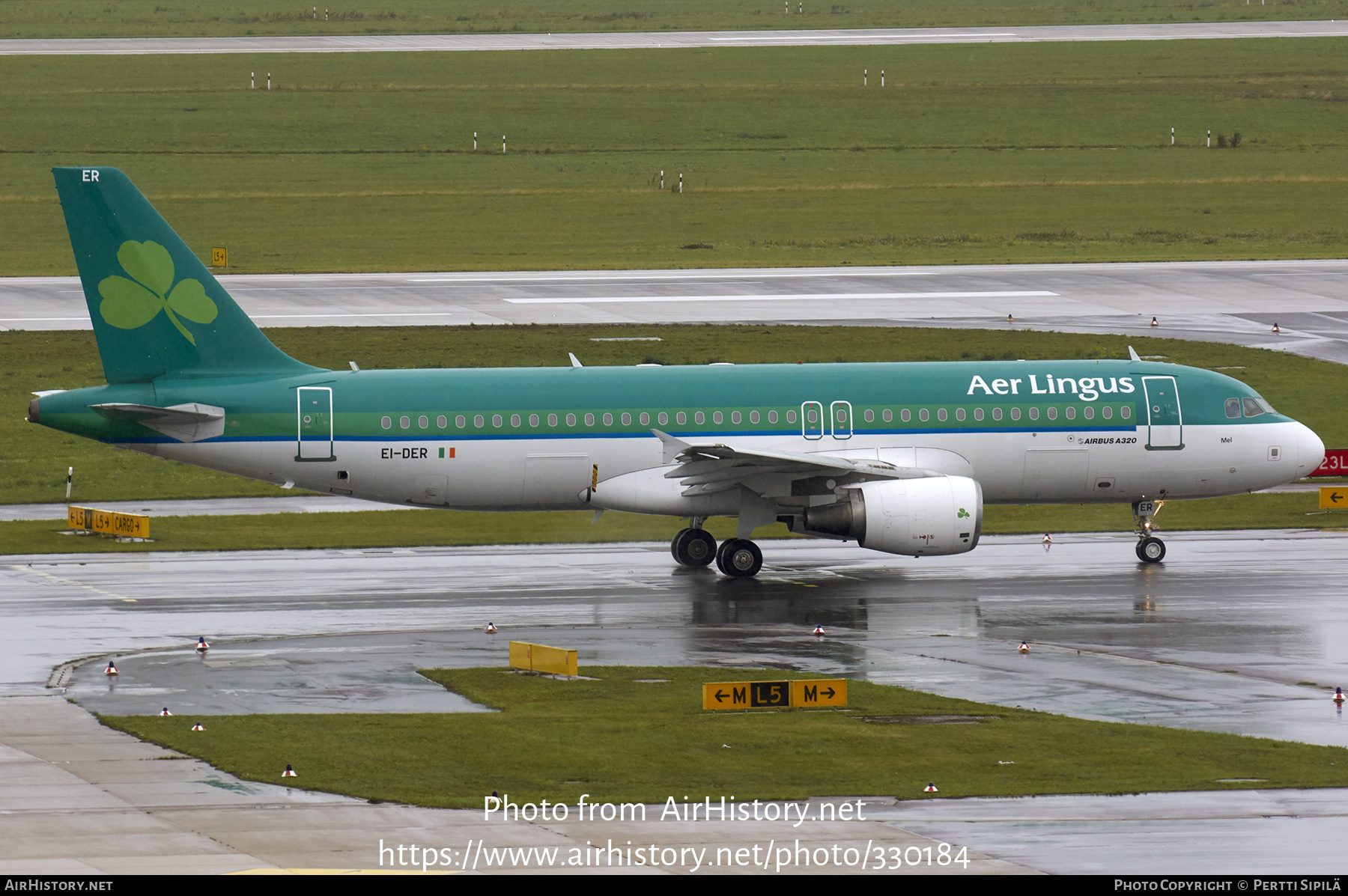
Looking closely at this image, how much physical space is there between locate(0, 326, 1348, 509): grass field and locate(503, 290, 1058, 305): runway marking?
675 centimetres

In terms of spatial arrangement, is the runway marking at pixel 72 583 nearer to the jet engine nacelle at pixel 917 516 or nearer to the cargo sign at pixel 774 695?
the jet engine nacelle at pixel 917 516

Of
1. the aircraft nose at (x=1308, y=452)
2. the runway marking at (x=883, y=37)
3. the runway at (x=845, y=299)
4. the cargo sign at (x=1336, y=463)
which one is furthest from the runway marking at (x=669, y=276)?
the runway marking at (x=883, y=37)

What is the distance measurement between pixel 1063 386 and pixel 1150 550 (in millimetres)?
4178

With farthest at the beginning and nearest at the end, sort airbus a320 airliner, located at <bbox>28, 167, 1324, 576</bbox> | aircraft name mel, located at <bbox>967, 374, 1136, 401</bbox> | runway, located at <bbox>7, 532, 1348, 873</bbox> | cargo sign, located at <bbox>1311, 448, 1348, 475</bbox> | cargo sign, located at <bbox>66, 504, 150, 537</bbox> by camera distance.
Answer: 1. cargo sign, located at <bbox>1311, 448, 1348, 475</bbox>
2. cargo sign, located at <bbox>66, 504, 150, 537</bbox>
3. aircraft name mel, located at <bbox>967, 374, 1136, 401</bbox>
4. airbus a320 airliner, located at <bbox>28, 167, 1324, 576</bbox>
5. runway, located at <bbox>7, 532, 1348, 873</bbox>

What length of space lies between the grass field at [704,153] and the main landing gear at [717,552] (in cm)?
4557

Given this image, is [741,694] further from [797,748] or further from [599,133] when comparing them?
[599,133]

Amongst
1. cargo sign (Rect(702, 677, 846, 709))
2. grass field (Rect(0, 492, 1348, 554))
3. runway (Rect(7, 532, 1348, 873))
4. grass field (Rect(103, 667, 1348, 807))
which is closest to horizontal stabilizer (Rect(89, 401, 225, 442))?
runway (Rect(7, 532, 1348, 873))

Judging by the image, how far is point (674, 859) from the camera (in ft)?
61.8

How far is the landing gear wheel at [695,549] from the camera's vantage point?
133 feet

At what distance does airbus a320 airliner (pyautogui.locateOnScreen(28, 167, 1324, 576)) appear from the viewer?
38.0 metres

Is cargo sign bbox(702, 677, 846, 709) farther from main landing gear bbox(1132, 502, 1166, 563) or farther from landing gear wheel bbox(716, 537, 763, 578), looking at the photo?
main landing gear bbox(1132, 502, 1166, 563)

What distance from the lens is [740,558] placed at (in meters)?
39.0

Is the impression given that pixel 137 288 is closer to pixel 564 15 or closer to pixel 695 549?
pixel 695 549

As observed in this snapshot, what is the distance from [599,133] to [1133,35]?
56.5 metres
